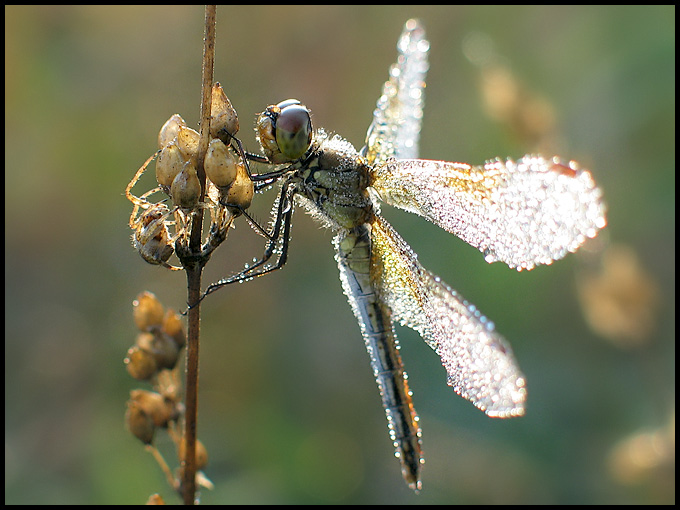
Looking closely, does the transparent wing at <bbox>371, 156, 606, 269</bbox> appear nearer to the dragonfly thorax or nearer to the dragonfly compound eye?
the dragonfly thorax

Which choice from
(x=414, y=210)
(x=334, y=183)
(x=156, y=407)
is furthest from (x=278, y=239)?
(x=156, y=407)

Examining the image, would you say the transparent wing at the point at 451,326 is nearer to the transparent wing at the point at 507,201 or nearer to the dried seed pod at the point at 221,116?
the transparent wing at the point at 507,201

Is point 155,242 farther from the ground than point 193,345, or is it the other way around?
point 155,242

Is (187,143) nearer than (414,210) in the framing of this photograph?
Yes

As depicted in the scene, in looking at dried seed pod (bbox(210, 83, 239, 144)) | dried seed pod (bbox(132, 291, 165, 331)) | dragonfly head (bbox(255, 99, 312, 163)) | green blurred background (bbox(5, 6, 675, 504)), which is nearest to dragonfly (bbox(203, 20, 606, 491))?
dragonfly head (bbox(255, 99, 312, 163))

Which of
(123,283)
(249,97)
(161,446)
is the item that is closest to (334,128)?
(249,97)

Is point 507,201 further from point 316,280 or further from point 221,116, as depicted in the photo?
point 316,280
